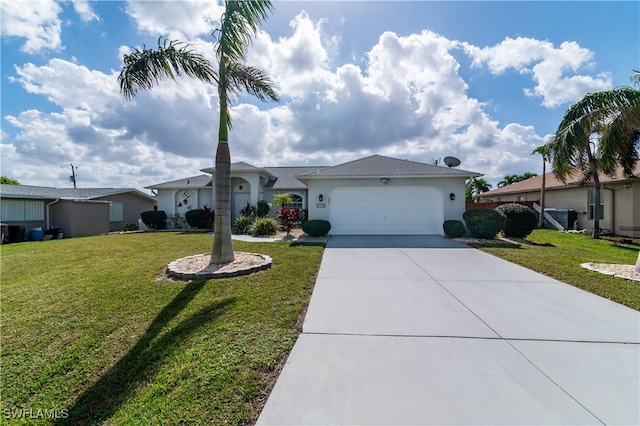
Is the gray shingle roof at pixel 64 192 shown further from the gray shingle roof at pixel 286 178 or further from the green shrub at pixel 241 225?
the gray shingle roof at pixel 286 178

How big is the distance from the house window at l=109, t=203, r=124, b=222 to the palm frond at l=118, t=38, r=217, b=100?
665 inches

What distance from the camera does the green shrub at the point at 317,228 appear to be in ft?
40.6

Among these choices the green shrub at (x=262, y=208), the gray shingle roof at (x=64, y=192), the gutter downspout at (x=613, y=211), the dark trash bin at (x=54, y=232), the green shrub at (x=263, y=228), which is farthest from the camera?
the green shrub at (x=262, y=208)

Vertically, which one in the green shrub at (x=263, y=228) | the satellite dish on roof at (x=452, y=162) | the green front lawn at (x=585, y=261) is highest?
the satellite dish on roof at (x=452, y=162)

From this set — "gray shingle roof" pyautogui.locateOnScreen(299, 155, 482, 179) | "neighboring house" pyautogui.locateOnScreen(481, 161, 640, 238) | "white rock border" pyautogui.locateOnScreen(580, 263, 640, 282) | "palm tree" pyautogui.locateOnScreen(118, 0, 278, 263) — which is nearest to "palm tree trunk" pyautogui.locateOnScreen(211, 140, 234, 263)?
"palm tree" pyautogui.locateOnScreen(118, 0, 278, 263)

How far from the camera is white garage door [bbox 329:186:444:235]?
504 inches

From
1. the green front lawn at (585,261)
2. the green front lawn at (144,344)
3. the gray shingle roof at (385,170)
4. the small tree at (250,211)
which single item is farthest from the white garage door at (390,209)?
the green front lawn at (144,344)

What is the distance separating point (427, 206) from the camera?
504 inches

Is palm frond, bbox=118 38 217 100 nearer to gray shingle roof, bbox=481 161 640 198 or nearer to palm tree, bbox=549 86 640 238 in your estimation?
palm tree, bbox=549 86 640 238

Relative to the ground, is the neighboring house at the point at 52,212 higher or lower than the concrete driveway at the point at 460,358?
higher

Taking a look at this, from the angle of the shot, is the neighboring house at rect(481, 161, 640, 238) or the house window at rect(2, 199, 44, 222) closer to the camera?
the neighboring house at rect(481, 161, 640, 238)

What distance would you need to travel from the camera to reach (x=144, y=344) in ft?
10.8

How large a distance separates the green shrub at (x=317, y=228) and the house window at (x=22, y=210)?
15805 mm

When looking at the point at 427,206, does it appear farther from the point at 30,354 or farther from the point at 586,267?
the point at 30,354
